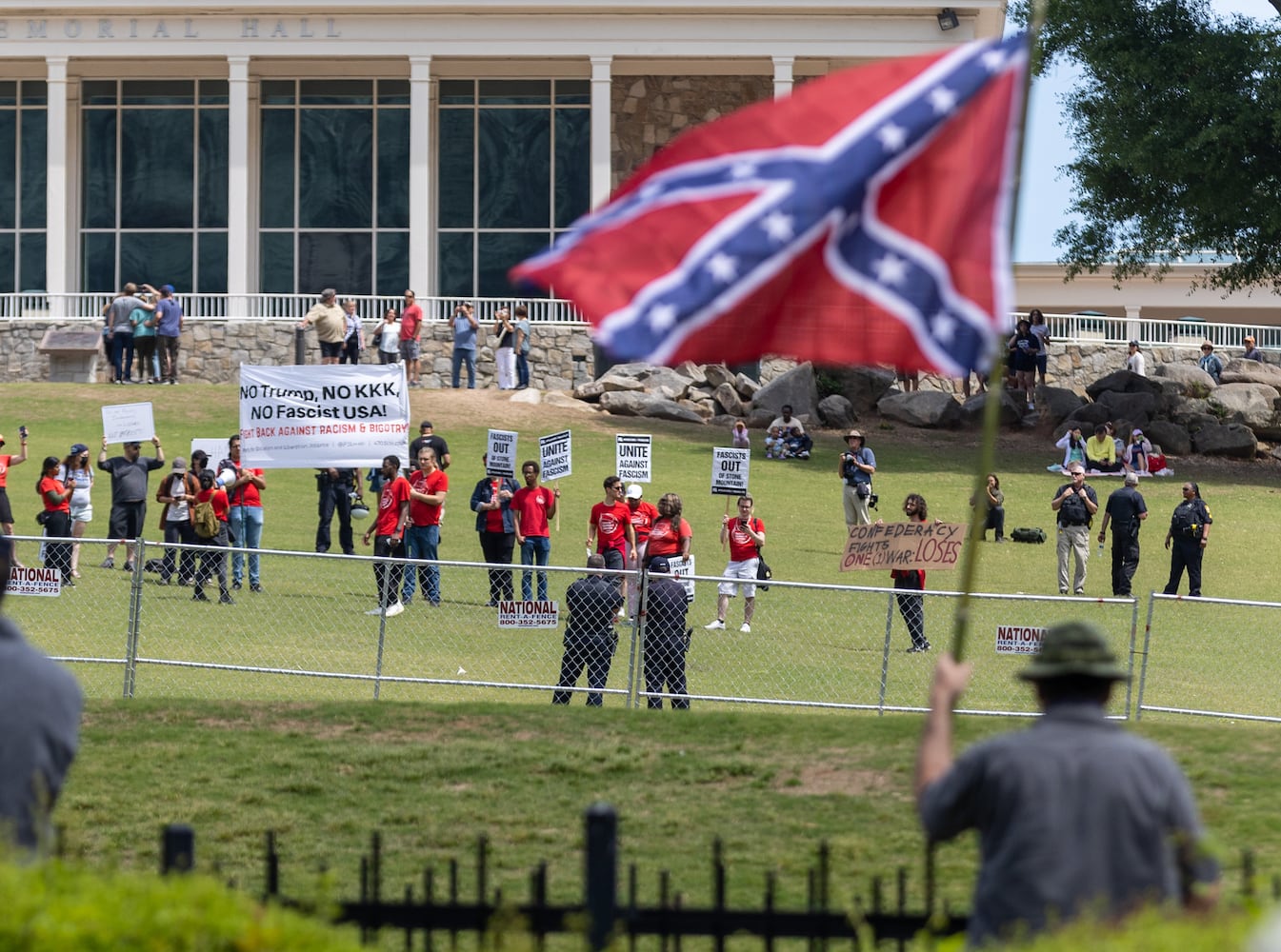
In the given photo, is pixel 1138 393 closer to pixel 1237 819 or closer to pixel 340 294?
pixel 340 294

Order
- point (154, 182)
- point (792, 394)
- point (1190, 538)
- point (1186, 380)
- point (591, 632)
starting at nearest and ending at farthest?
point (591, 632) → point (1190, 538) → point (792, 394) → point (1186, 380) → point (154, 182)

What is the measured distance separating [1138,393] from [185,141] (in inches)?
943

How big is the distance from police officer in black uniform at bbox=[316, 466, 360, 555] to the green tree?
18709mm

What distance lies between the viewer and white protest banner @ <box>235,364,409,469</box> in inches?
763

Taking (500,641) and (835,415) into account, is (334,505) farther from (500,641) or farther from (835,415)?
(835,415)

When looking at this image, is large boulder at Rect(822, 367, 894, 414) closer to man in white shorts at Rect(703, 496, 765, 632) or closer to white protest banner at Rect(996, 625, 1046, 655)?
man in white shorts at Rect(703, 496, 765, 632)

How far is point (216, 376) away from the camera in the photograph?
42.1 meters

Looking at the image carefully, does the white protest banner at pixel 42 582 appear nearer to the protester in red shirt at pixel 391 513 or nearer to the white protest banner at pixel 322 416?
the white protest banner at pixel 322 416

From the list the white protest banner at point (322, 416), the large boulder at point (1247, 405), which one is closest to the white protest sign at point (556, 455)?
the white protest banner at point (322, 416)

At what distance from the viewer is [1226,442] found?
111 feet

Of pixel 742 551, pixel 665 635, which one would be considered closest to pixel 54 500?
pixel 742 551

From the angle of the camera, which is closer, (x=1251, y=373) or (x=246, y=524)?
(x=246, y=524)

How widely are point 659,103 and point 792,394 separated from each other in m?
15.0

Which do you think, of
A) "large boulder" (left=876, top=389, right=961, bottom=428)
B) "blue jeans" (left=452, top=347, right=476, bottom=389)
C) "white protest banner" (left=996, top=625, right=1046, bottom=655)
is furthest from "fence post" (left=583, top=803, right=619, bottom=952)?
"blue jeans" (left=452, top=347, right=476, bottom=389)
